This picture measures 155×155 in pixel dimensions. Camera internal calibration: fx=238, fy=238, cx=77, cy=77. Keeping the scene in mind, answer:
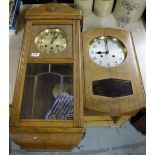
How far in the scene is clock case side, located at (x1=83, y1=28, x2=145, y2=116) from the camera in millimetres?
912

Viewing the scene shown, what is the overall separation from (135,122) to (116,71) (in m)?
0.46

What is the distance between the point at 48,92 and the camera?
0.82m

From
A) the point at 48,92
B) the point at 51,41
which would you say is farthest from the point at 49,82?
the point at 51,41

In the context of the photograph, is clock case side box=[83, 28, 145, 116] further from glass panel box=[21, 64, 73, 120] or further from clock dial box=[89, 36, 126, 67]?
glass panel box=[21, 64, 73, 120]

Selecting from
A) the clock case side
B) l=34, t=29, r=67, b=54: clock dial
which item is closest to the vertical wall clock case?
l=34, t=29, r=67, b=54: clock dial

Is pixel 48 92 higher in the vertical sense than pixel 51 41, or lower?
lower

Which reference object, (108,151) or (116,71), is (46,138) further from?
(108,151)

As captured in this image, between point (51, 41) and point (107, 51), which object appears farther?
point (107, 51)

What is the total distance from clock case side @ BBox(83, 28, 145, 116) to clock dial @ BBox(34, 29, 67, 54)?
0.15m

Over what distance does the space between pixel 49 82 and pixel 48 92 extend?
0.12 feet

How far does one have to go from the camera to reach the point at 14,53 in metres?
1.10

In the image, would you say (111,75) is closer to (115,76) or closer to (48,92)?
(115,76)

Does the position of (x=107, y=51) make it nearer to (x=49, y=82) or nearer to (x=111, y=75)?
(x=111, y=75)

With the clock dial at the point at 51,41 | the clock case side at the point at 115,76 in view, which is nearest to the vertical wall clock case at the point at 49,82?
the clock dial at the point at 51,41
